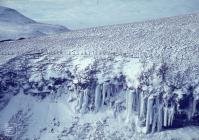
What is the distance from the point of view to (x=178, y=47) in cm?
2358

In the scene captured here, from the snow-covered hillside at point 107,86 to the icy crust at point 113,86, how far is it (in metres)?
0.07

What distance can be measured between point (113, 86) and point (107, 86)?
444mm

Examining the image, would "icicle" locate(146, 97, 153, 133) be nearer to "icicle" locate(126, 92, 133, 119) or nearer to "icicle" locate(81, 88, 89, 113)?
"icicle" locate(126, 92, 133, 119)

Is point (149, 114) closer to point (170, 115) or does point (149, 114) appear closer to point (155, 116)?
point (155, 116)

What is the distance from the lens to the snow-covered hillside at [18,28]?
42.0m

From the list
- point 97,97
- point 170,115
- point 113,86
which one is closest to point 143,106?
point 170,115

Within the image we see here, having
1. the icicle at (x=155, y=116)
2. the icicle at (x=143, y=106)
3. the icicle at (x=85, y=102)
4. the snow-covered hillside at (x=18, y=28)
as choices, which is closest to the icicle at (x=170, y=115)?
the icicle at (x=155, y=116)

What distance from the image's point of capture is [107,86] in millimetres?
23078

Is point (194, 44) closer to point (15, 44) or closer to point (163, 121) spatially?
point (163, 121)

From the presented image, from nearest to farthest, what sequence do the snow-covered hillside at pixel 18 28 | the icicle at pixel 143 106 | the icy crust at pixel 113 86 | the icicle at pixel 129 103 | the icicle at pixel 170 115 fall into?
the icicle at pixel 170 115 < the icy crust at pixel 113 86 < the icicle at pixel 143 106 < the icicle at pixel 129 103 < the snow-covered hillside at pixel 18 28

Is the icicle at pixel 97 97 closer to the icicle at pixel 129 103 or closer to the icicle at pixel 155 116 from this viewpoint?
the icicle at pixel 129 103

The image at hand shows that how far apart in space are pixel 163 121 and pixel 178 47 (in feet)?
19.9

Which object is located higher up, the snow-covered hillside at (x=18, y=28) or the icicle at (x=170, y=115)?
the snow-covered hillside at (x=18, y=28)

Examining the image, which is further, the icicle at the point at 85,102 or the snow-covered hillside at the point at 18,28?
the snow-covered hillside at the point at 18,28
